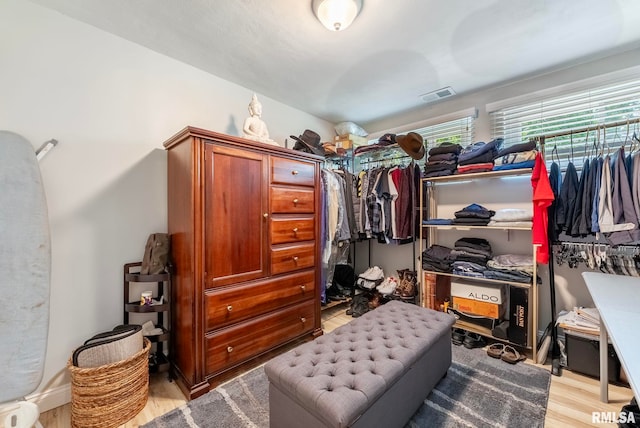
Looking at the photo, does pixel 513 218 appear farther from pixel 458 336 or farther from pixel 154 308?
pixel 154 308

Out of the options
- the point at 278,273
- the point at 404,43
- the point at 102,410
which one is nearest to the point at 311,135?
the point at 404,43

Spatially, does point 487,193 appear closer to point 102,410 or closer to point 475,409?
point 475,409

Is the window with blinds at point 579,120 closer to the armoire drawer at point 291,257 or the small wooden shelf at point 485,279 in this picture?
the small wooden shelf at point 485,279

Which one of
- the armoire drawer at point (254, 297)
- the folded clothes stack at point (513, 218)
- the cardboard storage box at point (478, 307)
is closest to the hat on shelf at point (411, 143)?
the folded clothes stack at point (513, 218)

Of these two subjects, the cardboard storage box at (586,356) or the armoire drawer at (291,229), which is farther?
the armoire drawer at (291,229)

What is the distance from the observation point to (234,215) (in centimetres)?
185

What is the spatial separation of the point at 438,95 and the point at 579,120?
1.20 meters

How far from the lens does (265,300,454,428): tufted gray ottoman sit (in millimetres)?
1060

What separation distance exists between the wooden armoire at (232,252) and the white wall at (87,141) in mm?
235

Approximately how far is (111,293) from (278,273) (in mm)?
1160

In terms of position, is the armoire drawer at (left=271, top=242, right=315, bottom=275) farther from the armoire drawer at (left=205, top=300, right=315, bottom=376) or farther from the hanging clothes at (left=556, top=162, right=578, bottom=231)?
the hanging clothes at (left=556, top=162, right=578, bottom=231)

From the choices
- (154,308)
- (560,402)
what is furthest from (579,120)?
(154,308)

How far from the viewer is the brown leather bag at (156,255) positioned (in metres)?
1.81

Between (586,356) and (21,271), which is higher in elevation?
(21,271)
